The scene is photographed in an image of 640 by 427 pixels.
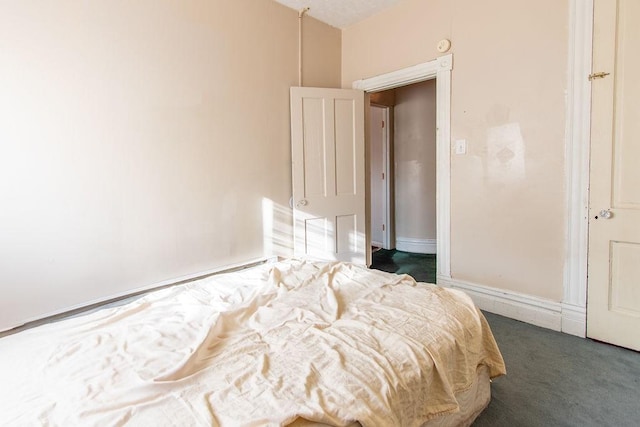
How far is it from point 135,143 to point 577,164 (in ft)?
9.84

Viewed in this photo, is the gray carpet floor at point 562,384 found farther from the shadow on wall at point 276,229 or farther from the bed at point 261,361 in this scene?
the shadow on wall at point 276,229

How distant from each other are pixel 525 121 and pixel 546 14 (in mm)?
734

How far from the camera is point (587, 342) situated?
2.32m

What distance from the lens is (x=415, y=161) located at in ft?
16.4

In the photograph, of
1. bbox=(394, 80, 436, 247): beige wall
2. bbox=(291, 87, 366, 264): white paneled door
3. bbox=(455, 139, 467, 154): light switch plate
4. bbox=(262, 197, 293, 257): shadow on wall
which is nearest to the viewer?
bbox=(455, 139, 467, 154): light switch plate

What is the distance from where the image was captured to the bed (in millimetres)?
867

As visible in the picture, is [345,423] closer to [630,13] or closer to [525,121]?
[525,121]

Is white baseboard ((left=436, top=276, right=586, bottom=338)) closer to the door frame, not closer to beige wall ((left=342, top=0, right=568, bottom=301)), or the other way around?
beige wall ((left=342, top=0, right=568, bottom=301))

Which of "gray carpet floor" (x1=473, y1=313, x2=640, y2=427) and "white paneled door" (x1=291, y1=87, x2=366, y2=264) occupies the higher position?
"white paneled door" (x1=291, y1=87, x2=366, y2=264)

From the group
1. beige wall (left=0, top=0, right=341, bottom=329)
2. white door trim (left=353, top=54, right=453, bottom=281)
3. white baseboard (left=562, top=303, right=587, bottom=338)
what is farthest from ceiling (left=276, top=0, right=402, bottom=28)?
white baseboard (left=562, top=303, right=587, bottom=338)

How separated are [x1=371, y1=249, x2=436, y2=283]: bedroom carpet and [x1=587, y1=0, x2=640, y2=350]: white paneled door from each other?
5.16 ft

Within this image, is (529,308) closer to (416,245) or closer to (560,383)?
(560,383)

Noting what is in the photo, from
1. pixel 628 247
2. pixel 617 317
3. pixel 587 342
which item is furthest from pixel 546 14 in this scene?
pixel 587 342

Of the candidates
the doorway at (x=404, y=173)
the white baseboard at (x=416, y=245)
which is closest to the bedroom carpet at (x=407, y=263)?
the doorway at (x=404, y=173)
